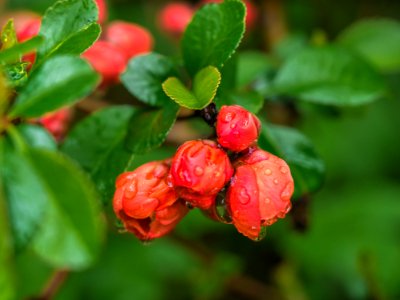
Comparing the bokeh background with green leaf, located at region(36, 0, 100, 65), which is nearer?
green leaf, located at region(36, 0, 100, 65)

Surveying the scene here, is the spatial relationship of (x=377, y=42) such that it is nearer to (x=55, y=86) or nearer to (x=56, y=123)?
(x=56, y=123)

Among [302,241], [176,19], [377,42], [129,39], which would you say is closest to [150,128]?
[129,39]

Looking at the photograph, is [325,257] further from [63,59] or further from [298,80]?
[63,59]

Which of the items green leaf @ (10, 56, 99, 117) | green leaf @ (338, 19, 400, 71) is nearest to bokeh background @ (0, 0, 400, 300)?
green leaf @ (338, 19, 400, 71)

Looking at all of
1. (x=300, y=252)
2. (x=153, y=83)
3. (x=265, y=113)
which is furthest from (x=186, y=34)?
(x=300, y=252)

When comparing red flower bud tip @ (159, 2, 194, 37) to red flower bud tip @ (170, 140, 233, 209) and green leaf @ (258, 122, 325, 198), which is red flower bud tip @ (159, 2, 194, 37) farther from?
red flower bud tip @ (170, 140, 233, 209)
